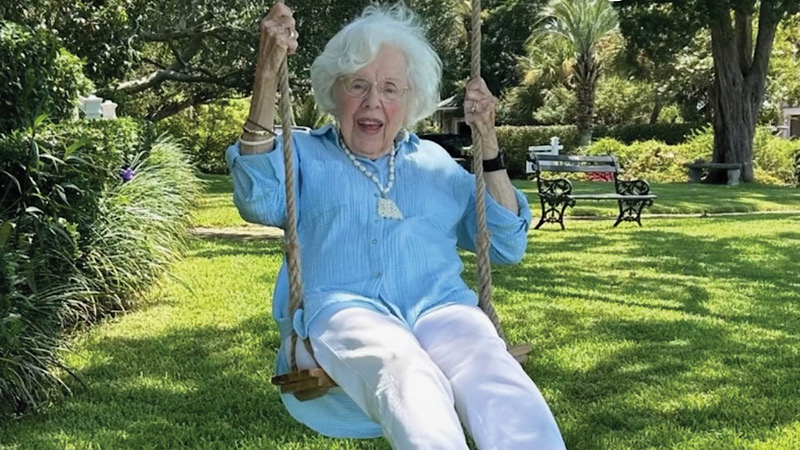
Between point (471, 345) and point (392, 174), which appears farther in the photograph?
point (392, 174)

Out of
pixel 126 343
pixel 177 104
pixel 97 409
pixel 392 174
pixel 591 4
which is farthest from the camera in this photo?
pixel 591 4

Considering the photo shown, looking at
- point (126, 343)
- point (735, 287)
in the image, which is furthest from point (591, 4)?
point (126, 343)

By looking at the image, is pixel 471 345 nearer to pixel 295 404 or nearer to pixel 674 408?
pixel 295 404

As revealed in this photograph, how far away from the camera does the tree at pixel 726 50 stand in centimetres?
1681

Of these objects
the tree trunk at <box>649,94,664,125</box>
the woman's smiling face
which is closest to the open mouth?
the woman's smiling face

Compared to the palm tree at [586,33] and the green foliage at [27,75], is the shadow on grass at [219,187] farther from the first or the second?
the palm tree at [586,33]

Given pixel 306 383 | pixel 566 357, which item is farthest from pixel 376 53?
pixel 566 357

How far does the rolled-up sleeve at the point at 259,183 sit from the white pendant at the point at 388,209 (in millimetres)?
252

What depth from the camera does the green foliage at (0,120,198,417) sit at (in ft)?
11.6

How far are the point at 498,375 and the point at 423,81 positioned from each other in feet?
3.01

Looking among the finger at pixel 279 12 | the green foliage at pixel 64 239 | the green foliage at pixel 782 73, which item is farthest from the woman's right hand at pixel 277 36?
the green foliage at pixel 782 73

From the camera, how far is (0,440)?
3.17 meters

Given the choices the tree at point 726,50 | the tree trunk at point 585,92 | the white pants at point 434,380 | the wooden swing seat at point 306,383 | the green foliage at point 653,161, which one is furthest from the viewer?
the tree trunk at point 585,92

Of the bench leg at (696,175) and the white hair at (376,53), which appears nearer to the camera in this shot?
the white hair at (376,53)
